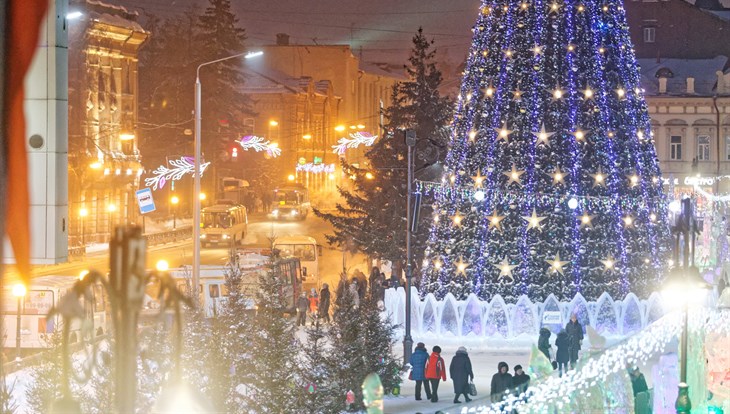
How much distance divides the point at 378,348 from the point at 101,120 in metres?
39.9

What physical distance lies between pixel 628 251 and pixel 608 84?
3.96 m

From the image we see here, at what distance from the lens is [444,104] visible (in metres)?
46.8

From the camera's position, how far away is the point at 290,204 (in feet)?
275

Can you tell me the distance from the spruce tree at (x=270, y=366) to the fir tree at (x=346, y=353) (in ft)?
4.33

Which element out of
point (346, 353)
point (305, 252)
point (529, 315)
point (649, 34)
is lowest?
point (529, 315)

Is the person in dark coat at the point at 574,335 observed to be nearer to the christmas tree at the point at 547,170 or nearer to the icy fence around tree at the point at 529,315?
the icy fence around tree at the point at 529,315

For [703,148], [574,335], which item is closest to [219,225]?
[703,148]

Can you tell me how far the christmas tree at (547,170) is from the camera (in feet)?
103

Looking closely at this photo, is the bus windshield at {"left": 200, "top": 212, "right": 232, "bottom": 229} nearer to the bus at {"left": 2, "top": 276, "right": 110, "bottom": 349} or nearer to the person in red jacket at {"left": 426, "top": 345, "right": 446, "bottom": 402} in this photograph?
the bus at {"left": 2, "top": 276, "right": 110, "bottom": 349}

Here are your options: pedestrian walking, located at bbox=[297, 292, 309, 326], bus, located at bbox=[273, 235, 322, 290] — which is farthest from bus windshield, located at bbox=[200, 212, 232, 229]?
pedestrian walking, located at bbox=[297, 292, 309, 326]

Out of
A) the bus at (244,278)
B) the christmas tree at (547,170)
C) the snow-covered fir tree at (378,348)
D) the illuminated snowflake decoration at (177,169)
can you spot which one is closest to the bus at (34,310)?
the bus at (244,278)

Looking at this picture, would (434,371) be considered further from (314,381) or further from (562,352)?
(562,352)

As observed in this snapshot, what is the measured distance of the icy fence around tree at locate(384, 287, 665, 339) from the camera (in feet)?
101

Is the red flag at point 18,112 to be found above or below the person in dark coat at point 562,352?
above
